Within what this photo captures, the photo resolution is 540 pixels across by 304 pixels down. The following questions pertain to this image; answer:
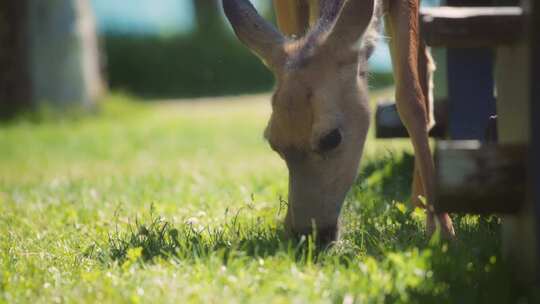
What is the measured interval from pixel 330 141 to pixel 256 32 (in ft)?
2.60

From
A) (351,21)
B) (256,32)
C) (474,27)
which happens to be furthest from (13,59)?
(474,27)

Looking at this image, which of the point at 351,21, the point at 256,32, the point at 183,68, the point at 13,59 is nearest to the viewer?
the point at 351,21

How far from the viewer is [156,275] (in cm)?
382

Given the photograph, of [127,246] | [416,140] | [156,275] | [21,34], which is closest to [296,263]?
[156,275]

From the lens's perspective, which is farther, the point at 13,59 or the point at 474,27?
the point at 13,59

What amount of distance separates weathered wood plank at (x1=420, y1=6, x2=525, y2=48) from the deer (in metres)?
0.99

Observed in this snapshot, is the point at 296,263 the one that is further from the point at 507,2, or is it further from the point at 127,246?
the point at 507,2

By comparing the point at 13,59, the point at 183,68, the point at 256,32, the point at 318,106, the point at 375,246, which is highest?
the point at 256,32

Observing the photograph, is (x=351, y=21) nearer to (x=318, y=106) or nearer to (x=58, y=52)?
(x=318, y=106)

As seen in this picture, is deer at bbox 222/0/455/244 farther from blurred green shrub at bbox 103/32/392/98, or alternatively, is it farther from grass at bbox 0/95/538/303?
blurred green shrub at bbox 103/32/392/98

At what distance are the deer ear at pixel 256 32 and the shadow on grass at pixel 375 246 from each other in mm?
928

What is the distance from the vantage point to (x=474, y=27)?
3.63 meters

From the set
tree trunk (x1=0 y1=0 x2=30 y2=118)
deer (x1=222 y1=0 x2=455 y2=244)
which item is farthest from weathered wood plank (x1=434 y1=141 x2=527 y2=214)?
tree trunk (x1=0 y1=0 x2=30 y2=118)

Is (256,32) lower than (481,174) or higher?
higher
